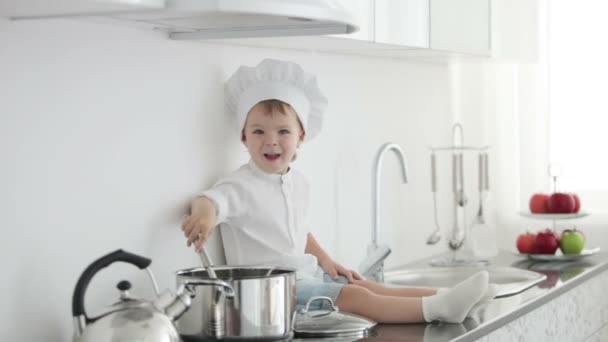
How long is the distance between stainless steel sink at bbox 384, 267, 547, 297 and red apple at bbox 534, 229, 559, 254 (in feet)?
0.89

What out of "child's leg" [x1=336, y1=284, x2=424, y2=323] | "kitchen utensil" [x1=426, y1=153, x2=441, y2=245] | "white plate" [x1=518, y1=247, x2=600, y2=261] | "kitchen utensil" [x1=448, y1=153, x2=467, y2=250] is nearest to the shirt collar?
"child's leg" [x1=336, y1=284, x2=424, y2=323]

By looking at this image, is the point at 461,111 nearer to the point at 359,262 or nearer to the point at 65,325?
the point at 359,262

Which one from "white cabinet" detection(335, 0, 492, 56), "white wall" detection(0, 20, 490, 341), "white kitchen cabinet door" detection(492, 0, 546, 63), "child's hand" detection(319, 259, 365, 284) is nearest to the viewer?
"white wall" detection(0, 20, 490, 341)

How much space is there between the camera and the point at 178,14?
1.81 m

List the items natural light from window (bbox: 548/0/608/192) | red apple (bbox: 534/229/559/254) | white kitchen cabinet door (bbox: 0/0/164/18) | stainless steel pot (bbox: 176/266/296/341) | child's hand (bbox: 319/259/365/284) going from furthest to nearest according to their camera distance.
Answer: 1. natural light from window (bbox: 548/0/608/192)
2. red apple (bbox: 534/229/559/254)
3. child's hand (bbox: 319/259/365/284)
4. stainless steel pot (bbox: 176/266/296/341)
5. white kitchen cabinet door (bbox: 0/0/164/18)

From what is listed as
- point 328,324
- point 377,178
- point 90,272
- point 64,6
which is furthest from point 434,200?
point 64,6

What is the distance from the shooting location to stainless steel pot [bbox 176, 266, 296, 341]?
6.63 ft

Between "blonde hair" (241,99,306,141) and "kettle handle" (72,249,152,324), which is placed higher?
"blonde hair" (241,99,306,141)

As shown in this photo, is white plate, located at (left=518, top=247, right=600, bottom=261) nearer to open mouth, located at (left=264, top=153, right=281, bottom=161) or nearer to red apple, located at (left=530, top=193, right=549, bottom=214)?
red apple, located at (left=530, top=193, right=549, bottom=214)

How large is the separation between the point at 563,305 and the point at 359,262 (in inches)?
21.3

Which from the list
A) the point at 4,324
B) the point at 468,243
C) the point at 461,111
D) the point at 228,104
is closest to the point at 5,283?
the point at 4,324

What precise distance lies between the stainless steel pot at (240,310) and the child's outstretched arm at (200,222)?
0.46ft

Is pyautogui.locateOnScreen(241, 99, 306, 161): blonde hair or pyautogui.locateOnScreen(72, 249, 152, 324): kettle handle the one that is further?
pyautogui.locateOnScreen(241, 99, 306, 161): blonde hair

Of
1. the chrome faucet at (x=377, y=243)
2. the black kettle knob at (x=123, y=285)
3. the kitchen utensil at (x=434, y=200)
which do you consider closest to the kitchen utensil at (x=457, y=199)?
the kitchen utensil at (x=434, y=200)
